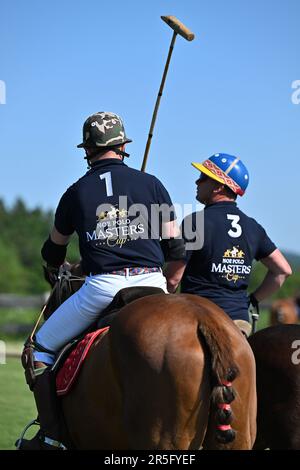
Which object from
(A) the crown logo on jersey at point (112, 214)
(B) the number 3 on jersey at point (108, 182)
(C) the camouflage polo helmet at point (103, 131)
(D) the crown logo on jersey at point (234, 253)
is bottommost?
(D) the crown logo on jersey at point (234, 253)

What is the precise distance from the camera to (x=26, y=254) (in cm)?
4244

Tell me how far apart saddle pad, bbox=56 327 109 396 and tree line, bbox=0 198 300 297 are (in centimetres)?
1856

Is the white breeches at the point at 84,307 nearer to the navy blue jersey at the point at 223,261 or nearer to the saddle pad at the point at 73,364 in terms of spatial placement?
the saddle pad at the point at 73,364

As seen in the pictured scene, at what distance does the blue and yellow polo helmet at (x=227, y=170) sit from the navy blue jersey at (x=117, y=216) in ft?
3.27

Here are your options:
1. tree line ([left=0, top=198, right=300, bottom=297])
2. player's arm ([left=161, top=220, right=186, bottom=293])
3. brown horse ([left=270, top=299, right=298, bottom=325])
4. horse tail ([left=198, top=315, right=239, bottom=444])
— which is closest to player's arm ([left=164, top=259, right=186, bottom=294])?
player's arm ([left=161, top=220, right=186, bottom=293])

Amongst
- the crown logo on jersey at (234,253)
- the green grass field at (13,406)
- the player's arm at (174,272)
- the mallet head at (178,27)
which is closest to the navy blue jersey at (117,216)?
the player's arm at (174,272)

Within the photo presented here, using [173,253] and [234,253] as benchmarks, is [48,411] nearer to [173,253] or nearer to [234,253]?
[173,253]

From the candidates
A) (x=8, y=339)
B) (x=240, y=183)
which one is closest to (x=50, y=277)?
(x=240, y=183)

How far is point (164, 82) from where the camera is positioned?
7.83 meters

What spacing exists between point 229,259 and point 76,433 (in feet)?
5.96

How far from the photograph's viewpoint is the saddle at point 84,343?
208 inches

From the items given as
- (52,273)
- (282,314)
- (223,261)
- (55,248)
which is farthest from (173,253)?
(282,314)

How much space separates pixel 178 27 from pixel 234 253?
8.16 ft
